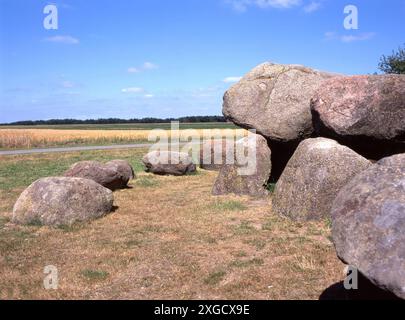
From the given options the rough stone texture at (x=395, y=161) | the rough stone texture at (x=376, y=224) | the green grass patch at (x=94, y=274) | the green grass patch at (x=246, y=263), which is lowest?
the green grass patch at (x=94, y=274)

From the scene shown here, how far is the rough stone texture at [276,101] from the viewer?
42.1ft

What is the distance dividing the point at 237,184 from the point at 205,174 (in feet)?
19.3

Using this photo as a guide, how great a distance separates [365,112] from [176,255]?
552 cm

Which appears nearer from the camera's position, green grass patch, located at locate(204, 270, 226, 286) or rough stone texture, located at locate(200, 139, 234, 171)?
green grass patch, located at locate(204, 270, 226, 286)

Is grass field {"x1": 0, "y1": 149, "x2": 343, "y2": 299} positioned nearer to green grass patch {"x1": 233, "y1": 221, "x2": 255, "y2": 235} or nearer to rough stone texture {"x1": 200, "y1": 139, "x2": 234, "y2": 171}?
green grass patch {"x1": 233, "y1": 221, "x2": 255, "y2": 235}

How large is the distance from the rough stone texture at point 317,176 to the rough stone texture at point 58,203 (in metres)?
4.59

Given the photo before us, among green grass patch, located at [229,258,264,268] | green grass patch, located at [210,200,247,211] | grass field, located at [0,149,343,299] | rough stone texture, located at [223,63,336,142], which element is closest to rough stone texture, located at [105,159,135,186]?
grass field, located at [0,149,343,299]

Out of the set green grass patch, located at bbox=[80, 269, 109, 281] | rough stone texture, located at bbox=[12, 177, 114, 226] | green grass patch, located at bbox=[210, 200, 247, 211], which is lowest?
green grass patch, located at bbox=[80, 269, 109, 281]

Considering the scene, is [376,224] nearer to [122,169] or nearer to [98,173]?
[98,173]

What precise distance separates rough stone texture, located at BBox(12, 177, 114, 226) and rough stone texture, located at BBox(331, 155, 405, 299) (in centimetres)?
674

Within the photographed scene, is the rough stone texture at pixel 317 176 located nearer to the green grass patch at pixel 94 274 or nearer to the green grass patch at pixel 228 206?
the green grass patch at pixel 228 206

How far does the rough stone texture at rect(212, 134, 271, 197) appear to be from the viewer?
13.2 meters

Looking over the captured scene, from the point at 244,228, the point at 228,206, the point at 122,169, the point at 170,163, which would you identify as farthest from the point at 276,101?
the point at 170,163

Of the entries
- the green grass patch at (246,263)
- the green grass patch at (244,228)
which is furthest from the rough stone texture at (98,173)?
the green grass patch at (246,263)
